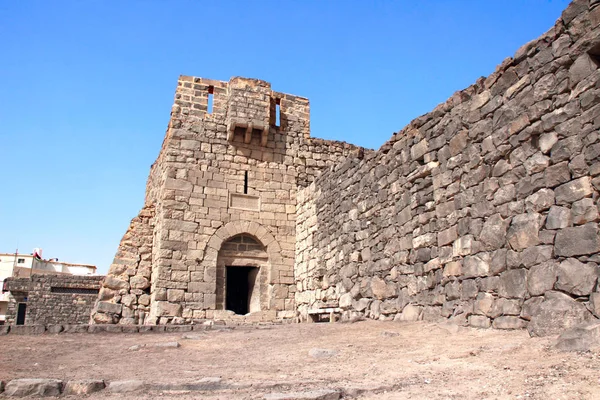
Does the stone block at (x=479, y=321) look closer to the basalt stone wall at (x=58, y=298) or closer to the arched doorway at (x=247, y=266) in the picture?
the arched doorway at (x=247, y=266)

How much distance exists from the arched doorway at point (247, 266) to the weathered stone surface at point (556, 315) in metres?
7.49

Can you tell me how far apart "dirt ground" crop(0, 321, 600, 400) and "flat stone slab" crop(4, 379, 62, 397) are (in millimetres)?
362

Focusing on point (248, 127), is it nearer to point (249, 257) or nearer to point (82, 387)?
point (249, 257)

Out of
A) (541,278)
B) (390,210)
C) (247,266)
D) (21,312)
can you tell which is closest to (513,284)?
(541,278)

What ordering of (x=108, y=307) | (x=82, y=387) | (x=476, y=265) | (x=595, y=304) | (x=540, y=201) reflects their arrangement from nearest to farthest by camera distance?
(x=82, y=387) < (x=595, y=304) < (x=540, y=201) < (x=476, y=265) < (x=108, y=307)

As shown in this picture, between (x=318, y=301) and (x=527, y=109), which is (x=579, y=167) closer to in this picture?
(x=527, y=109)

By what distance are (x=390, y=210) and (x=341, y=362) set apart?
3.73 m

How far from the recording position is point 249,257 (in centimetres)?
1218

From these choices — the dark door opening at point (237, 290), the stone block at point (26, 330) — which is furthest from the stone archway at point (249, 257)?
the stone block at point (26, 330)

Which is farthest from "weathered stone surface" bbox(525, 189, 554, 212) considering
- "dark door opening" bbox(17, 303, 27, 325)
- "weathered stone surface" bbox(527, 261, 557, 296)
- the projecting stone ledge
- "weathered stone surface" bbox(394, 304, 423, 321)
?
"dark door opening" bbox(17, 303, 27, 325)

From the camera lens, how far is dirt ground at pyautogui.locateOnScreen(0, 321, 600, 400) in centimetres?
381

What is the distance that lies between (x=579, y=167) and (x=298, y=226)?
8.11 meters

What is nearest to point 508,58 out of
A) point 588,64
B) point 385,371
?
point 588,64

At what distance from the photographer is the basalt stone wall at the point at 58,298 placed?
19750 mm
